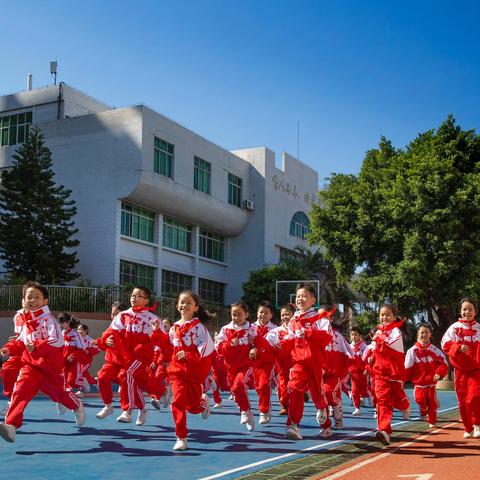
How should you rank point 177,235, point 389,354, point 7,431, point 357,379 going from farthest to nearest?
1. point 177,235
2. point 357,379
3. point 389,354
4. point 7,431

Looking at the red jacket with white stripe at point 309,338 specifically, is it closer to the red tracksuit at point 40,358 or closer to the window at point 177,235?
the red tracksuit at point 40,358

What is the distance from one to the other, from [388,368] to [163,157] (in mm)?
28924

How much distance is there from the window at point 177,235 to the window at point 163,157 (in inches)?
117

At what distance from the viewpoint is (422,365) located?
481 inches

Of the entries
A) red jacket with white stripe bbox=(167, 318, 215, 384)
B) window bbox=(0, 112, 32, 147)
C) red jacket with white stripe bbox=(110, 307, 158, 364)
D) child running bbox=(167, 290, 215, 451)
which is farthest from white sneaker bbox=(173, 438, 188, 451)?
window bbox=(0, 112, 32, 147)

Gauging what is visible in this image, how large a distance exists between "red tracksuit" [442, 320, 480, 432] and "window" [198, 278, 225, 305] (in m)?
32.0

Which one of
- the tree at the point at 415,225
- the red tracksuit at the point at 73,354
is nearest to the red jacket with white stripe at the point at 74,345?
the red tracksuit at the point at 73,354

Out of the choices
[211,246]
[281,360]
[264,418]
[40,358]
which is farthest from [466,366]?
[211,246]

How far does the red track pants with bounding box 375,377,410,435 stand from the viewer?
353 inches

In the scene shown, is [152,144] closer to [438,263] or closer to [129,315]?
[438,263]

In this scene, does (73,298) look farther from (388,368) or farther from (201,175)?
(388,368)

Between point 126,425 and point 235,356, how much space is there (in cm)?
200

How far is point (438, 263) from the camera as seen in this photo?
27922 mm

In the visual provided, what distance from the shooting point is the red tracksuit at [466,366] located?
998 cm
